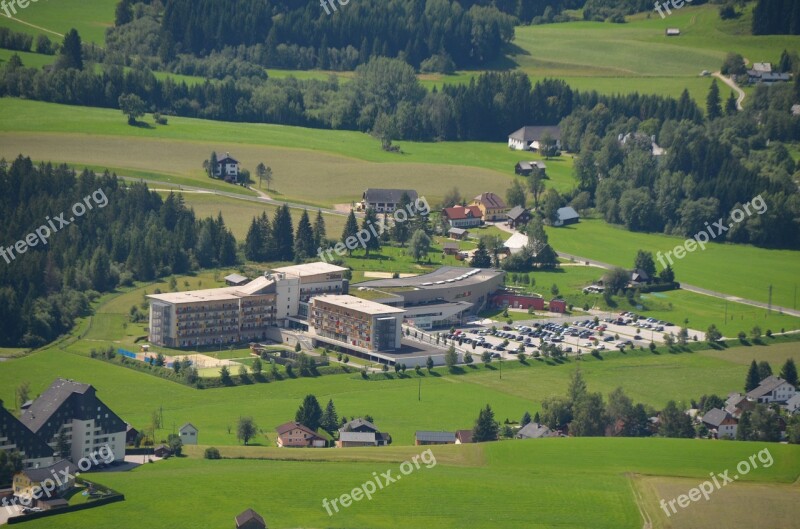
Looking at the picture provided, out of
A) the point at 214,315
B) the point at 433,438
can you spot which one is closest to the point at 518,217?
the point at 214,315

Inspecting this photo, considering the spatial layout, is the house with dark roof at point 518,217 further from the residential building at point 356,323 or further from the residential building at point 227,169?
the residential building at point 356,323

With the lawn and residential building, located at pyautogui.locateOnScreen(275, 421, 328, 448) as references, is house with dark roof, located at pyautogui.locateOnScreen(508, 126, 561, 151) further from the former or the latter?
residential building, located at pyautogui.locateOnScreen(275, 421, 328, 448)

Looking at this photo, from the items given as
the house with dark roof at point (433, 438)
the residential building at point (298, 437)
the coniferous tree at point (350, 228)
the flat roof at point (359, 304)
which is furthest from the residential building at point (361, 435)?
the coniferous tree at point (350, 228)

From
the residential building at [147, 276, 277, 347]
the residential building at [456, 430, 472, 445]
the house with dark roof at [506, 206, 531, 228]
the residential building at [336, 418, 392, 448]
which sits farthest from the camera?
the house with dark roof at [506, 206, 531, 228]

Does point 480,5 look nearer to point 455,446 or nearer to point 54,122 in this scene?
point 54,122

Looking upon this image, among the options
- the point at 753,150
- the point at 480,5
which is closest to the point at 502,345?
the point at 753,150

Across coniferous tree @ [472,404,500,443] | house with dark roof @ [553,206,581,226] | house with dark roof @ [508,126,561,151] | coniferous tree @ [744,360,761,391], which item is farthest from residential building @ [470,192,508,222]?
coniferous tree @ [472,404,500,443]
